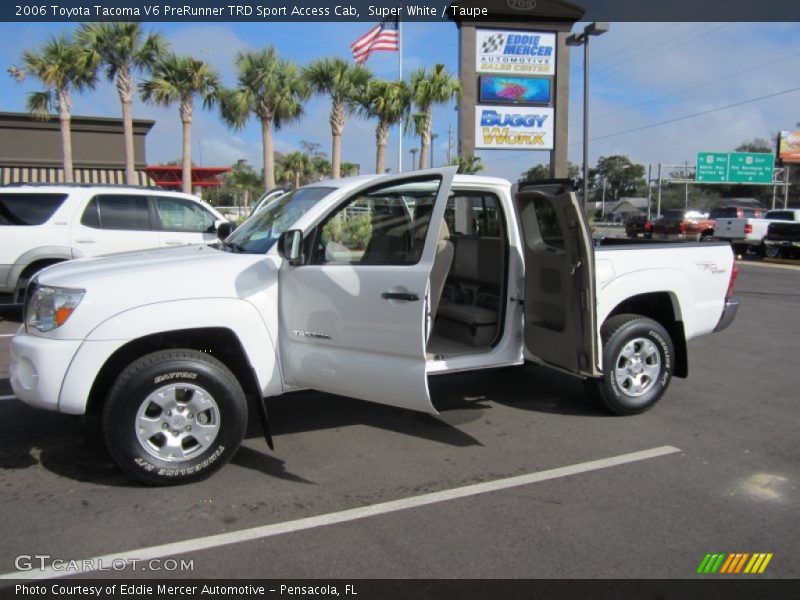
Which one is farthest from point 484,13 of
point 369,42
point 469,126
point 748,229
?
point 748,229

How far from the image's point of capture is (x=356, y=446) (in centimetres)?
459

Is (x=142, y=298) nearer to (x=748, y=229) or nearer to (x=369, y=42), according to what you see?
(x=369, y=42)

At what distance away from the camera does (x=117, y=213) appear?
9.42m

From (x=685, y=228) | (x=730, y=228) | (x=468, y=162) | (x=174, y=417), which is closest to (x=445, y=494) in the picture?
(x=174, y=417)

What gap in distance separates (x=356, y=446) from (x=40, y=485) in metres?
2.02

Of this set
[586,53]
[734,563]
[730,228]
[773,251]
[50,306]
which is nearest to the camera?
[734,563]

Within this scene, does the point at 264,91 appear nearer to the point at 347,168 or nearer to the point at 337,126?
the point at 337,126

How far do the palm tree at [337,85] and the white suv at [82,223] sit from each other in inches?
439

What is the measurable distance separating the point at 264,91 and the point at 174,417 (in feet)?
63.1

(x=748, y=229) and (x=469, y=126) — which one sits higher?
(x=469, y=126)

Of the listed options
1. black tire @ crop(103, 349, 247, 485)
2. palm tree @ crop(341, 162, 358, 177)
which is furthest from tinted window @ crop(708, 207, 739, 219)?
black tire @ crop(103, 349, 247, 485)

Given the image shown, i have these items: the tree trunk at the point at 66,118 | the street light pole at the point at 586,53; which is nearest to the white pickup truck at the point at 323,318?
the street light pole at the point at 586,53

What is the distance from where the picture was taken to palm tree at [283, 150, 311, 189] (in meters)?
61.6

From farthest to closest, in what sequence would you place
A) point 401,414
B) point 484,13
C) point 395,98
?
point 395,98
point 484,13
point 401,414
